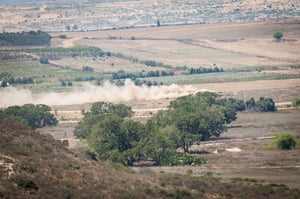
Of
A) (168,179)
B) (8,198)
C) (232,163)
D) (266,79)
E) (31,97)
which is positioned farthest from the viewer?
(266,79)

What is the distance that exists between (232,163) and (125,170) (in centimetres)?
2178

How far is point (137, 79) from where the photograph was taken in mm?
190000

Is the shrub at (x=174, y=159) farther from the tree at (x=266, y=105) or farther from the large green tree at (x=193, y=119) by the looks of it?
the tree at (x=266, y=105)

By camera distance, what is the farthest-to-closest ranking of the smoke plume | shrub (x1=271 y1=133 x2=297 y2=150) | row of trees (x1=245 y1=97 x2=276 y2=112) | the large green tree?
the smoke plume < row of trees (x1=245 y1=97 x2=276 y2=112) < the large green tree < shrub (x1=271 y1=133 x2=297 y2=150)

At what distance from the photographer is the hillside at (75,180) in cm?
5703

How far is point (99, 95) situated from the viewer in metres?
164

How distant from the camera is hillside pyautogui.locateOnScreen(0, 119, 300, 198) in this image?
5703 centimetres

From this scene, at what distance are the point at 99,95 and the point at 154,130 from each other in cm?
6461

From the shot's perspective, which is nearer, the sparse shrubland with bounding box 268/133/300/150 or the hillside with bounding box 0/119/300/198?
the hillside with bounding box 0/119/300/198

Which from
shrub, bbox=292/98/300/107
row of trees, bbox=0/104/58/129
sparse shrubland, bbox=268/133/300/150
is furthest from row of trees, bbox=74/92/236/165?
shrub, bbox=292/98/300/107

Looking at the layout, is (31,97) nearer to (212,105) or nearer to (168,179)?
(212,105)

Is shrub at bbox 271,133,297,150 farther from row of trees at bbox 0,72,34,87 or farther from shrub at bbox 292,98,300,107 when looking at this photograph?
row of trees at bbox 0,72,34,87

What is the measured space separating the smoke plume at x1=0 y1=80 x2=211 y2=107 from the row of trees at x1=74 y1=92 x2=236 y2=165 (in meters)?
27.8

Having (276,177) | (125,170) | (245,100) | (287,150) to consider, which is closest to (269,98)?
(245,100)
